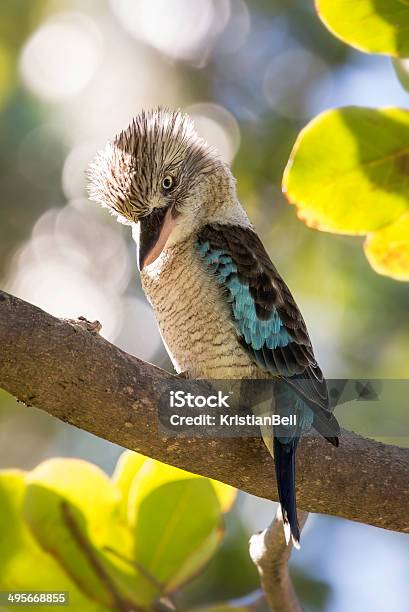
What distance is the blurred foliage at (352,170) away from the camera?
194 cm

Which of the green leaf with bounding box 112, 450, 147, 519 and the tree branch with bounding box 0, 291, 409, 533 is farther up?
the tree branch with bounding box 0, 291, 409, 533

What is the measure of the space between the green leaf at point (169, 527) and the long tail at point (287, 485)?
166mm

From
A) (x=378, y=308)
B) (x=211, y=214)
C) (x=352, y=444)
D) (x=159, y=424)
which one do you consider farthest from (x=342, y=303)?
(x=159, y=424)

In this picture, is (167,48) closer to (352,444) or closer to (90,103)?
(90,103)

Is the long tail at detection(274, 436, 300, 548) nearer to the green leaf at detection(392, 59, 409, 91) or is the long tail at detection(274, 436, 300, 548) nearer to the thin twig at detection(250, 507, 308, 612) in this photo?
the thin twig at detection(250, 507, 308, 612)

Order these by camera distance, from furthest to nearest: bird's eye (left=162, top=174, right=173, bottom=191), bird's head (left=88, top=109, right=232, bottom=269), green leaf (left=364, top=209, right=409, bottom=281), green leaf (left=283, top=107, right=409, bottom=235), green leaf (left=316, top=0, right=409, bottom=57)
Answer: bird's eye (left=162, top=174, right=173, bottom=191)
bird's head (left=88, top=109, right=232, bottom=269)
green leaf (left=364, top=209, right=409, bottom=281)
green leaf (left=283, top=107, right=409, bottom=235)
green leaf (left=316, top=0, right=409, bottom=57)

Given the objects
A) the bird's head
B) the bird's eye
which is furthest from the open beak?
the bird's eye

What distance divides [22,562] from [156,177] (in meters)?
1.55

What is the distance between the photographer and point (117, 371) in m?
2.26

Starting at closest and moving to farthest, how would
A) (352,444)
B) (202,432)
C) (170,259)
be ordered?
(202,432) → (352,444) → (170,259)

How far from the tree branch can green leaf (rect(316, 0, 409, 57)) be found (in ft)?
2.97

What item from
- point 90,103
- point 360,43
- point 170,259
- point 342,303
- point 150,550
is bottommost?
point 150,550

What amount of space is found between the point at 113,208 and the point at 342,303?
5.59 ft

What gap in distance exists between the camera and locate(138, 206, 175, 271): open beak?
3.04 metres
